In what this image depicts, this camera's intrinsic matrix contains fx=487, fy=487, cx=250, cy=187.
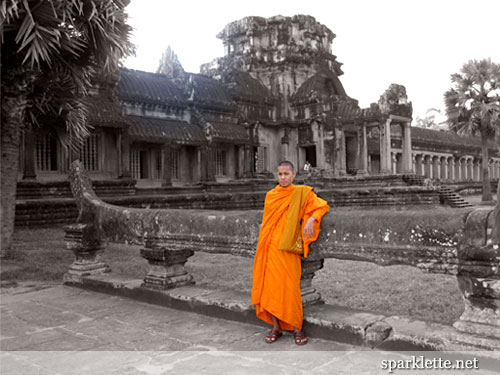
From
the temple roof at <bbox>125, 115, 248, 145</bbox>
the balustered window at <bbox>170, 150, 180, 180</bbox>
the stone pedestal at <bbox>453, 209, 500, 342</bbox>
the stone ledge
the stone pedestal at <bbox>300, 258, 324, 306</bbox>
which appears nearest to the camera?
the stone pedestal at <bbox>453, 209, 500, 342</bbox>

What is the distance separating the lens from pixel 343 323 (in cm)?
376

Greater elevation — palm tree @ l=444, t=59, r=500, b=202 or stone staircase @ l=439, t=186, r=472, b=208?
palm tree @ l=444, t=59, r=500, b=202

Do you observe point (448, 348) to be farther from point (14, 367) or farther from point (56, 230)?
point (56, 230)

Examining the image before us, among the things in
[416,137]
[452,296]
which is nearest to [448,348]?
[452,296]

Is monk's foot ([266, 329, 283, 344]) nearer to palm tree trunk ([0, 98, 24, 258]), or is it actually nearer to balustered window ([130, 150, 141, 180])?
palm tree trunk ([0, 98, 24, 258])

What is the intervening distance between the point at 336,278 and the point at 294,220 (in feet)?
11.9

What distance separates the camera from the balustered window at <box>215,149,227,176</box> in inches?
1027

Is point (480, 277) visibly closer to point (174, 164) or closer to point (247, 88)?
point (174, 164)

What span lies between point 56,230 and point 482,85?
75.0ft

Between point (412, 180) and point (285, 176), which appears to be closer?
point (285, 176)

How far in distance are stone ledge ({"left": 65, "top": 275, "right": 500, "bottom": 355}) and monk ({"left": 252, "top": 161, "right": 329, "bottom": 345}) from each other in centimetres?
28

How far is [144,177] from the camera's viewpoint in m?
22.9

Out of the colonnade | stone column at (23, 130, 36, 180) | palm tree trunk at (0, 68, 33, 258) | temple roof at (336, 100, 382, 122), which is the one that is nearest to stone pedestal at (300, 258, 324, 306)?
palm tree trunk at (0, 68, 33, 258)

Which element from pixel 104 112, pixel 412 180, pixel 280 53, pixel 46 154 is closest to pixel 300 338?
pixel 46 154
